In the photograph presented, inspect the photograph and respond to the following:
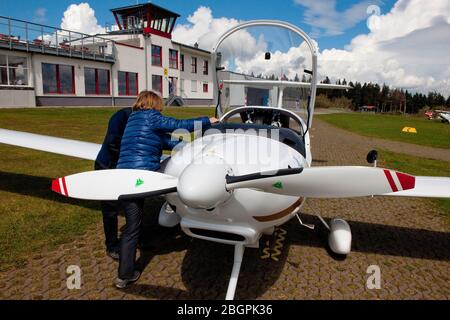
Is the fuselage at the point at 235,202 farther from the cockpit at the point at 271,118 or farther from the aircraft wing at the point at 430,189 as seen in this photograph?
the aircraft wing at the point at 430,189

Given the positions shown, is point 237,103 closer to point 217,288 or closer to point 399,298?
point 217,288

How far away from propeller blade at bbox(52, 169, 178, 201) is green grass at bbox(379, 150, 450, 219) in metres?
8.92

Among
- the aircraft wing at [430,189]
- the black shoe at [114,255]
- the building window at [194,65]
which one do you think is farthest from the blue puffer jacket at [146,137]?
the building window at [194,65]

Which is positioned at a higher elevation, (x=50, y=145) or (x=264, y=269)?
(x=50, y=145)

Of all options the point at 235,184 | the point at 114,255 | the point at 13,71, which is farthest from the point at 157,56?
the point at 235,184

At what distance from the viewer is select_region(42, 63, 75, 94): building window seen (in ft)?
86.2

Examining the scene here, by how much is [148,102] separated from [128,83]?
33.4 metres

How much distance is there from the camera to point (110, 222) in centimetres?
382

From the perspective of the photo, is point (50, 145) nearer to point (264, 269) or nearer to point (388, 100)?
point (264, 269)

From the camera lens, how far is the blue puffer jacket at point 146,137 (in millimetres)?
3221

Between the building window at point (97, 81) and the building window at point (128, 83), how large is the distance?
5.32ft

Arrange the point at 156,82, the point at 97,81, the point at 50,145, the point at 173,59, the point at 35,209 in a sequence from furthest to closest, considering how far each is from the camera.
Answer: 1. the point at 173,59
2. the point at 156,82
3. the point at 97,81
4. the point at 50,145
5. the point at 35,209
